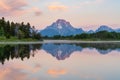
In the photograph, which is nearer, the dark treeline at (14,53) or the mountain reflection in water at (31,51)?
the dark treeline at (14,53)

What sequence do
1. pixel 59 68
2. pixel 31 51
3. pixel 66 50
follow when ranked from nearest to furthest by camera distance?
→ pixel 59 68 → pixel 31 51 → pixel 66 50

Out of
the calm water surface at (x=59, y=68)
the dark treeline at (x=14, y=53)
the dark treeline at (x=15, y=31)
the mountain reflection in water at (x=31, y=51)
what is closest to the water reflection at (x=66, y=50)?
the mountain reflection in water at (x=31, y=51)

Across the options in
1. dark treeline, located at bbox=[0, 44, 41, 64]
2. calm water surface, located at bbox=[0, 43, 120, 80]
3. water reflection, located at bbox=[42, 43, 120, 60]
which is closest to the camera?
calm water surface, located at bbox=[0, 43, 120, 80]

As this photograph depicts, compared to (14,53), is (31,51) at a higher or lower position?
lower

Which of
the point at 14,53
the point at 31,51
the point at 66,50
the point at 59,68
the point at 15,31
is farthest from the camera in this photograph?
the point at 15,31

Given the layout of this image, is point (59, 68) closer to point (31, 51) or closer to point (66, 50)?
point (31, 51)

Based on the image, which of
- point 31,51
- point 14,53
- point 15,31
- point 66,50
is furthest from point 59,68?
point 15,31

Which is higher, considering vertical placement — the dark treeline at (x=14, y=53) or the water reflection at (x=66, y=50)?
the dark treeline at (x=14, y=53)

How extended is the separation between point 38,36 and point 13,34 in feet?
60.0

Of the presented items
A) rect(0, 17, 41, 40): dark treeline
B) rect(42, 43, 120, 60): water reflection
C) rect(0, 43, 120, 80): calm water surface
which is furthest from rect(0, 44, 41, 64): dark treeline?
rect(0, 17, 41, 40): dark treeline

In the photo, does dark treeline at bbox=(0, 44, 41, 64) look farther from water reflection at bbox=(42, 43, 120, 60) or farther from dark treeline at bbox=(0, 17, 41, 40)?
dark treeline at bbox=(0, 17, 41, 40)

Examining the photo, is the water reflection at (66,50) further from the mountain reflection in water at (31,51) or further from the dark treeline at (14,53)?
the dark treeline at (14,53)

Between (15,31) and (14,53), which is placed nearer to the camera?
(14,53)

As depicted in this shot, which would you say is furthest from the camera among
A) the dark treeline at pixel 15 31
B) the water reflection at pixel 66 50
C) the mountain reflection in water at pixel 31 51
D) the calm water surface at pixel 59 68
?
the dark treeline at pixel 15 31
